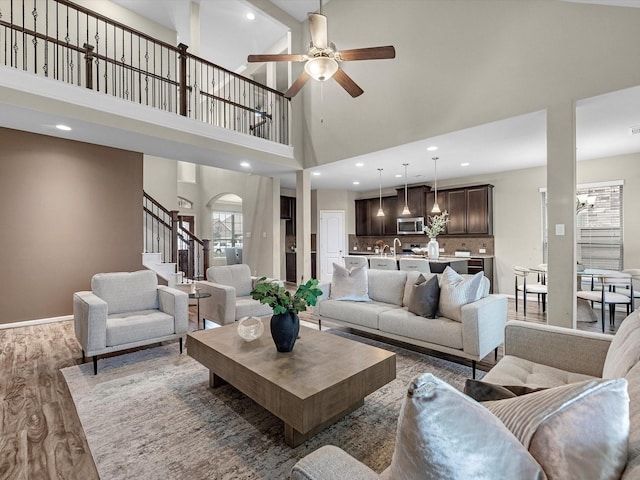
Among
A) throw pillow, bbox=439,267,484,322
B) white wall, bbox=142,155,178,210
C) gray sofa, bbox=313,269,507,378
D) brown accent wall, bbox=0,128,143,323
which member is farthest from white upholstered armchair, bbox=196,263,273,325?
white wall, bbox=142,155,178,210

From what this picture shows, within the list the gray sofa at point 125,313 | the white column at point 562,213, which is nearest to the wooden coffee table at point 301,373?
the gray sofa at point 125,313

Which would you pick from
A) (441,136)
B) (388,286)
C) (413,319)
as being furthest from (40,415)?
(441,136)

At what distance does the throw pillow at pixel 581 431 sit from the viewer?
0.73 metres

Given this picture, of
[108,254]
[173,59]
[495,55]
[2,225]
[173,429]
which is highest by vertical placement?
[173,59]

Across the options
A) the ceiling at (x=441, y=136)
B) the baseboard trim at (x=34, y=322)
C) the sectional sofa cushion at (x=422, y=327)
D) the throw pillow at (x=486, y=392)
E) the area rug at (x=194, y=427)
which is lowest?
the area rug at (x=194, y=427)

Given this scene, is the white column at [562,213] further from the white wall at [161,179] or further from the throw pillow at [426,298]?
the white wall at [161,179]

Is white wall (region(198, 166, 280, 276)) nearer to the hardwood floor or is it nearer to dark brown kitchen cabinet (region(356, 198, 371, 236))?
dark brown kitchen cabinet (region(356, 198, 371, 236))

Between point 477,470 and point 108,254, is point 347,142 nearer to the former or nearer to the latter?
point 108,254

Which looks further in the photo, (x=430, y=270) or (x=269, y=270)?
(x=269, y=270)

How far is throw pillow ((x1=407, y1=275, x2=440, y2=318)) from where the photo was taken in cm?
329

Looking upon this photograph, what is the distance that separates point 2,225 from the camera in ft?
14.5

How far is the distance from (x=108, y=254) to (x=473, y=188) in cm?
726

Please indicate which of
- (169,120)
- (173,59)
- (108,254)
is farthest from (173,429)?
(173,59)

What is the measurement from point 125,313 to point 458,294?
11.7 feet
